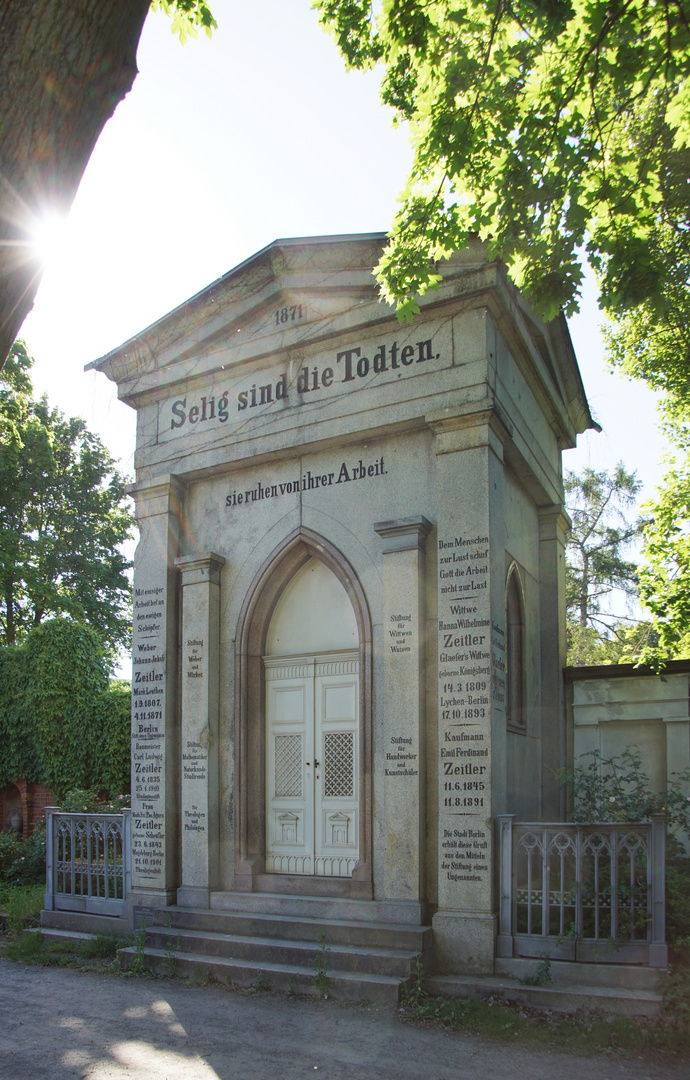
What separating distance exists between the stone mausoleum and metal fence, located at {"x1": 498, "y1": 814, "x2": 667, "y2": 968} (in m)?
0.23

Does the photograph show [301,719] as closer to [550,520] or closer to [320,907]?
[320,907]

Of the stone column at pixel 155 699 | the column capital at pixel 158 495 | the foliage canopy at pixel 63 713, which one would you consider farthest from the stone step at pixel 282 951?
the foliage canopy at pixel 63 713

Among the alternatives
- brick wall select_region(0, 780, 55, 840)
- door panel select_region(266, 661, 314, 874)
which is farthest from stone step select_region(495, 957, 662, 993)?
brick wall select_region(0, 780, 55, 840)

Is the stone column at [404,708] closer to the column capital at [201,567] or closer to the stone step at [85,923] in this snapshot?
the column capital at [201,567]

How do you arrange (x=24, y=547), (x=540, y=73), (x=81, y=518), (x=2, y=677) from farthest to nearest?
(x=81, y=518), (x=24, y=547), (x=2, y=677), (x=540, y=73)

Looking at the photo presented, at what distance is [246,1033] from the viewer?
21.3 ft

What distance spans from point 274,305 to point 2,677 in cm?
1133

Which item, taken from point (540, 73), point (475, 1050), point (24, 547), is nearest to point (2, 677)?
point (24, 547)

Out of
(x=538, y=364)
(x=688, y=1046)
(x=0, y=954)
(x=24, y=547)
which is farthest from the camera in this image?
(x=24, y=547)

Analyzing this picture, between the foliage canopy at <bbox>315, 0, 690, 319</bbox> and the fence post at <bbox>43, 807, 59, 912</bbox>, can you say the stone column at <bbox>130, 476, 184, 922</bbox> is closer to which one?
the fence post at <bbox>43, 807, 59, 912</bbox>

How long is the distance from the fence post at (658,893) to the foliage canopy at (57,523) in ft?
65.4

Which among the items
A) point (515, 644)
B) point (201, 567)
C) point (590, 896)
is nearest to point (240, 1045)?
point (590, 896)

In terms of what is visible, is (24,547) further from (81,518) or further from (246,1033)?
(246,1033)

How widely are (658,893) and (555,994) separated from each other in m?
1.08
